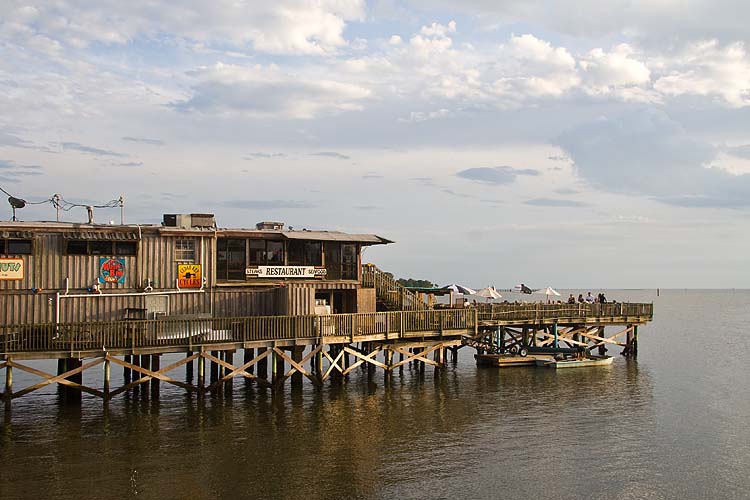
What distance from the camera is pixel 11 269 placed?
3052cm

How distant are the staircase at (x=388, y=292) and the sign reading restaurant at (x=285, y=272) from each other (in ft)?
11.1

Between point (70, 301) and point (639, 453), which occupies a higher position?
point (70, 301)

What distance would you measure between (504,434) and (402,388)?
10370mm

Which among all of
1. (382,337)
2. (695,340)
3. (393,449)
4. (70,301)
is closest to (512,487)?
(393,449)

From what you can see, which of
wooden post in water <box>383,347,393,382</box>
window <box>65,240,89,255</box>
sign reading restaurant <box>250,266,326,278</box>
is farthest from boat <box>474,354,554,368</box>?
window <box>65,240,89,255</box>

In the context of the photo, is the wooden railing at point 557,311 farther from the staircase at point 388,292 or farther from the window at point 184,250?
the window at point 184,250

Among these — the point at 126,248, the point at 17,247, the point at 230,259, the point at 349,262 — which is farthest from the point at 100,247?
the point at 349,262

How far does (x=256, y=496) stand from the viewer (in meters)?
19.8

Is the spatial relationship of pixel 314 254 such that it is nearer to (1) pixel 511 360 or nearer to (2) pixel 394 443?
(2) pixel 394 443

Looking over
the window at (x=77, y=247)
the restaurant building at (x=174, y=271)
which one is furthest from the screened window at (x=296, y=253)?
the window at (x=77, y=247)

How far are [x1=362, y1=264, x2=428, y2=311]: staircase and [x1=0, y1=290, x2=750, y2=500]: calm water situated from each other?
13.8ft

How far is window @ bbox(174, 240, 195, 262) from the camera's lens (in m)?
33.5

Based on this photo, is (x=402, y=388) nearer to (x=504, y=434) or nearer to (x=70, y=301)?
(x=504, y=434)

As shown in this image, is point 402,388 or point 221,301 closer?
point 221,301
